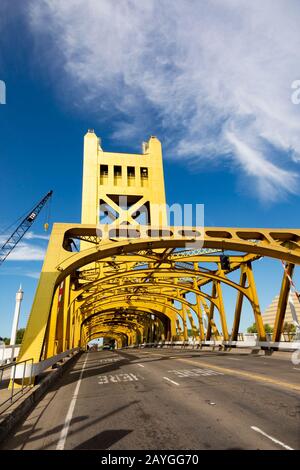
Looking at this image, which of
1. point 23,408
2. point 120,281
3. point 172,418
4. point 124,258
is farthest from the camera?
point 120,281

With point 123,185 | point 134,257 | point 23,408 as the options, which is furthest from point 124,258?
point 23,408

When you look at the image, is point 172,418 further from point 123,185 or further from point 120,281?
point 123,185

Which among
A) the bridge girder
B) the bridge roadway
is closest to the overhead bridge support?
the bridge girder

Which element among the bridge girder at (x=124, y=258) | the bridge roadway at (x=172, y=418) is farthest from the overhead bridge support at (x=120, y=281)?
the bridge roadway at (x=172, y=418)

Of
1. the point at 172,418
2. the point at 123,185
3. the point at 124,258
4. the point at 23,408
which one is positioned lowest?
the point at 172,418

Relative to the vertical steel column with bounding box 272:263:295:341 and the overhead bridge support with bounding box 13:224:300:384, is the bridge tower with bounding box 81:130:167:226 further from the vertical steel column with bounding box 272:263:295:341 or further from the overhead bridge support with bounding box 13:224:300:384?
the vertical steel column with bounding box 272:263:295:341

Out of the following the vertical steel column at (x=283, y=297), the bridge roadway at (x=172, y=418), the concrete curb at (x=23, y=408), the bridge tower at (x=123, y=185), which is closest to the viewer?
the bridge roadway at (x=172, y=418)

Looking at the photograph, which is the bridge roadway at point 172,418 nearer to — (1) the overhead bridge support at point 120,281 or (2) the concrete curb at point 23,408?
(2) the concrete curb at point 23,408

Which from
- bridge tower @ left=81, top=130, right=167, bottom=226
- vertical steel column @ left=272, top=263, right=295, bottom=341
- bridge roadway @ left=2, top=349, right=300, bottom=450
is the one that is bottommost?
bridge roadway @ left=2, top=349, right=300, bottom=450

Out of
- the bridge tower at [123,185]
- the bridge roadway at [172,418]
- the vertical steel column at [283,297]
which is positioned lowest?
the bridge roadway at [172,418]

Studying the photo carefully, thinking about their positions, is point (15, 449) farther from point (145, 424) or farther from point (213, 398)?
point (213, 398)

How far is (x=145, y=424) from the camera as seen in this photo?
5875 millimetres
